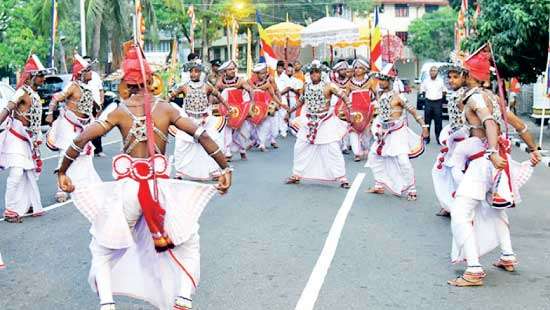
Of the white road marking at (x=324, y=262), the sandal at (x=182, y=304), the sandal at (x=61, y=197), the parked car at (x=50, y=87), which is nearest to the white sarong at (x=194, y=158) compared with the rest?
the sandal at (x=61, y=197)

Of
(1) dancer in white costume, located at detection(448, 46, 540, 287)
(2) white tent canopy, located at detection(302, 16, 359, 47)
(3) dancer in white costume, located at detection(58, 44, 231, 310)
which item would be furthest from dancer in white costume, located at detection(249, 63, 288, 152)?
(3) dancer in white costume, located at detection(58, 44, 231, 310)

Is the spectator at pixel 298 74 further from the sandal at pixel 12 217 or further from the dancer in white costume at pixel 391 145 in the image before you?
the sandal at pixel 12 217

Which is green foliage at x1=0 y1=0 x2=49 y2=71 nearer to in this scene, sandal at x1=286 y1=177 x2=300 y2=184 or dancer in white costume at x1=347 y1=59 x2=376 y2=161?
dancer in white costume at x1=347 y1=59 x2=376 y2=161

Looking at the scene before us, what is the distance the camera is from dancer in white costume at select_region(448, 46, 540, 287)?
6867 mm

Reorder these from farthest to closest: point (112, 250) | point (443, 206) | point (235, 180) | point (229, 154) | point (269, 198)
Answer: point (229, 154) < point (235, 180) < point (269, 198) < point (443, 206) < point (112, 250)

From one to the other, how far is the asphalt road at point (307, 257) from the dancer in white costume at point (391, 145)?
34 centimetres

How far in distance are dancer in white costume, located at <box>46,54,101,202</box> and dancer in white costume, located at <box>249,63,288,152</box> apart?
6.75 m

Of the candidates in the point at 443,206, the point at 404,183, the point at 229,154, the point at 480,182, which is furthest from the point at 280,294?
the point at 229,154

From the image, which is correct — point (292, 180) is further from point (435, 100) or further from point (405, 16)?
point (405, 16)

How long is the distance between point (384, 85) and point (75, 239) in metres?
5.07

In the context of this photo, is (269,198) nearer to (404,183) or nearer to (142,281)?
(404,183)

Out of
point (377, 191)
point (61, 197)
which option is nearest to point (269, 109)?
point (377, 191)

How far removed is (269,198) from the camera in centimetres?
1159

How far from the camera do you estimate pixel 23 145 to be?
1019cm
